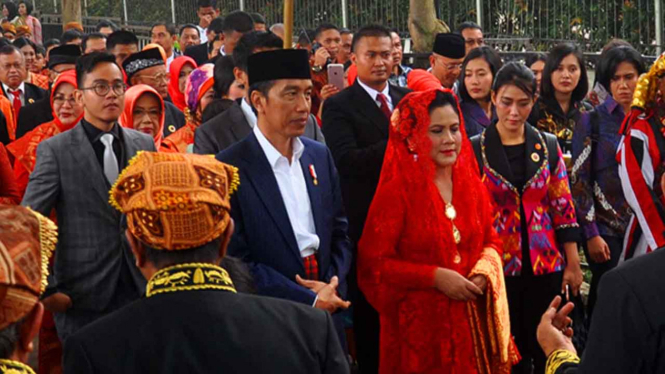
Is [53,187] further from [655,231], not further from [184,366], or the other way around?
[655,231]

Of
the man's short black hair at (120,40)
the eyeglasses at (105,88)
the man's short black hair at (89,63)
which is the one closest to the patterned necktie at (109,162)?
the eyeglasses at (105,88)

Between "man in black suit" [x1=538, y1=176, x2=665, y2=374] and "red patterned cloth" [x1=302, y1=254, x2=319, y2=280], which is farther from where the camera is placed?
"red patterned cloth" [x1=302, y1=254, x2=319, y2=280]

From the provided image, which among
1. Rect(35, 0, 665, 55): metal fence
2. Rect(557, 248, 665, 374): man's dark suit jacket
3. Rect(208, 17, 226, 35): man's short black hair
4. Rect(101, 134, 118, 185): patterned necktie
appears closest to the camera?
Rect(557, 248, 665, 374): man's dark suit jacket

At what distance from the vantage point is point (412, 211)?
214 inches

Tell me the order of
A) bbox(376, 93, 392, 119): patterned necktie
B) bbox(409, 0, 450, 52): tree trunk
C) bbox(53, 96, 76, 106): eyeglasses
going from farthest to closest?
bbox(409, 0, 450, 52): tree trunk, bbox(53, 96, 76, 106): eyeglasses, bbox(376, 93, 392, 119): patterned necktie

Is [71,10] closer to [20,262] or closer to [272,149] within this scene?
[272,149]

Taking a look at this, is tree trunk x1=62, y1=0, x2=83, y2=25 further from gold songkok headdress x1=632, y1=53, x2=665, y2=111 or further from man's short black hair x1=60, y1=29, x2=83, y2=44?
gold songkok headdress x1=632, y1=53, x2=665, y2=111

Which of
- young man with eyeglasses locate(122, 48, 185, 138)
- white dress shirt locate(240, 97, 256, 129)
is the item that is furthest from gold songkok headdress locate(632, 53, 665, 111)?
young man with eyeglasses locate(122, 48, 185, 138)

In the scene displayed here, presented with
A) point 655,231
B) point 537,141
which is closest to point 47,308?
point 537,141

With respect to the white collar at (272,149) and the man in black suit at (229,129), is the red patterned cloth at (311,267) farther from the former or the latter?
the man in black suit at (229,129)

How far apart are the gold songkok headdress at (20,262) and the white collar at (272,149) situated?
100 inches

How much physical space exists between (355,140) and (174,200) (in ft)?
11.3

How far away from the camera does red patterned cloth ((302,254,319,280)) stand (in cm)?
497

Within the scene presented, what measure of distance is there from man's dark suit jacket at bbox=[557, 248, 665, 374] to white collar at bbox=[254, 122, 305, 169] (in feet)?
7.87
